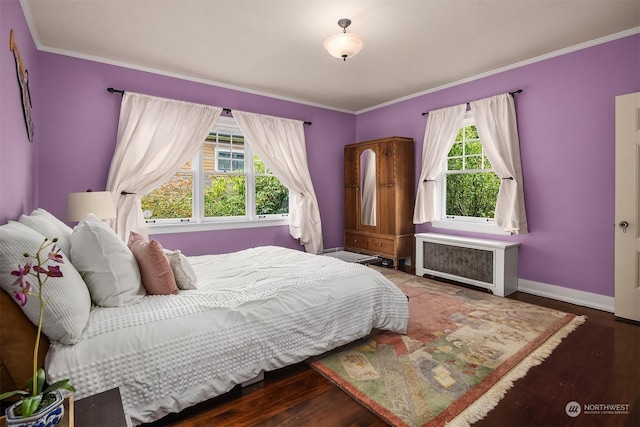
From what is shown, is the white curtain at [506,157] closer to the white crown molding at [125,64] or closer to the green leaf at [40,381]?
the white crown molding at [125,64]

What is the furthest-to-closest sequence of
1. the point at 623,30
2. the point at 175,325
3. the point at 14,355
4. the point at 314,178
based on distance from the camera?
1. the point at 314,178
2. the point at 623,30
3. the point at 175,325
4. the point at 14,355

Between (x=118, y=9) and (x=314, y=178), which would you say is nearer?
(x=118, y=9)

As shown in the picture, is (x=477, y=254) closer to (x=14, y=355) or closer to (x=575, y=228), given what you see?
(x=575, y=228)

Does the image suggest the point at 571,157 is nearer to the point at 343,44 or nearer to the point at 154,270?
the point at 343,44

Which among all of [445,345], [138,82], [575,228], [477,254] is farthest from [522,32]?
[138,82]

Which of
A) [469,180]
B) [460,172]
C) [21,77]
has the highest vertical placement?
[21,77]

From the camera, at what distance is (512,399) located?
1.92 m

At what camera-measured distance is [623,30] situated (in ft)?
10.2

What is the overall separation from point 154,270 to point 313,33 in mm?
2486

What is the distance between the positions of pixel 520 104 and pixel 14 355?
4.80 m

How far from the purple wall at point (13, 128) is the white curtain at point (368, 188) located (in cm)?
415

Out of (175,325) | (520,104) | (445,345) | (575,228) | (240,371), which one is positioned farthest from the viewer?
(520,104)

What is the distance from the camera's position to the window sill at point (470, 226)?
4220 mm

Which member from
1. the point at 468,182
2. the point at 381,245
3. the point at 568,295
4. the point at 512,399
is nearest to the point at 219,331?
→ the point at 512,399
